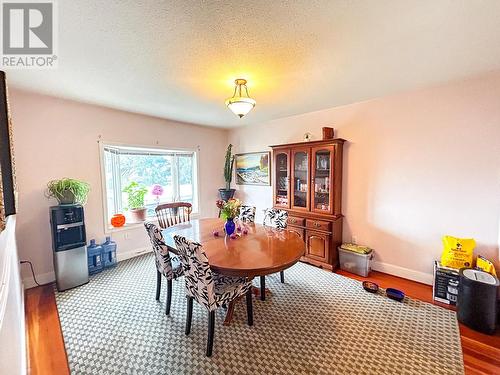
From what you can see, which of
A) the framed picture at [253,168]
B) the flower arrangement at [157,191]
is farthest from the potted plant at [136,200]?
the framed picture at [253,168]

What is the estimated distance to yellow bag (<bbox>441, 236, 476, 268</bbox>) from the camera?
2.47 metres

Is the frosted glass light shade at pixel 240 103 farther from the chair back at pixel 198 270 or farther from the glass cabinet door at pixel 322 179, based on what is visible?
the glass cabinet door at pixel 322 179

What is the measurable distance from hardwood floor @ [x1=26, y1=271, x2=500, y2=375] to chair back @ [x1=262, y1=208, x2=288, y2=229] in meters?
1.70

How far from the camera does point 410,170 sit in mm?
2941

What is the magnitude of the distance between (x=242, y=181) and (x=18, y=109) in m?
3.66

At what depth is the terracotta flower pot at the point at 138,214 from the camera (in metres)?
3.91

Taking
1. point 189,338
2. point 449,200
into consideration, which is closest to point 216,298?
point 189,338

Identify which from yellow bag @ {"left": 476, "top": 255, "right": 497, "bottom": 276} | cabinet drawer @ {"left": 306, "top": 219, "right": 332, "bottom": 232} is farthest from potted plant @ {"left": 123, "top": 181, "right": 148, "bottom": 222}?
yellow bag @ {"left": 476, "top": 255, "right": 497, "bottom": 276}

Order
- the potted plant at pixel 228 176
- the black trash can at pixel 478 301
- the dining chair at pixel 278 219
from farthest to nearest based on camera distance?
the potted plant at pixel 228 176, the dining chair at pixel 278 219, the black trash can at pixel 478 301

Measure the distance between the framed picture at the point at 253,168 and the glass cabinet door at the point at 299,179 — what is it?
827 millimetres

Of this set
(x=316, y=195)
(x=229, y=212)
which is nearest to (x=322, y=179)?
(x=316, y=195)
